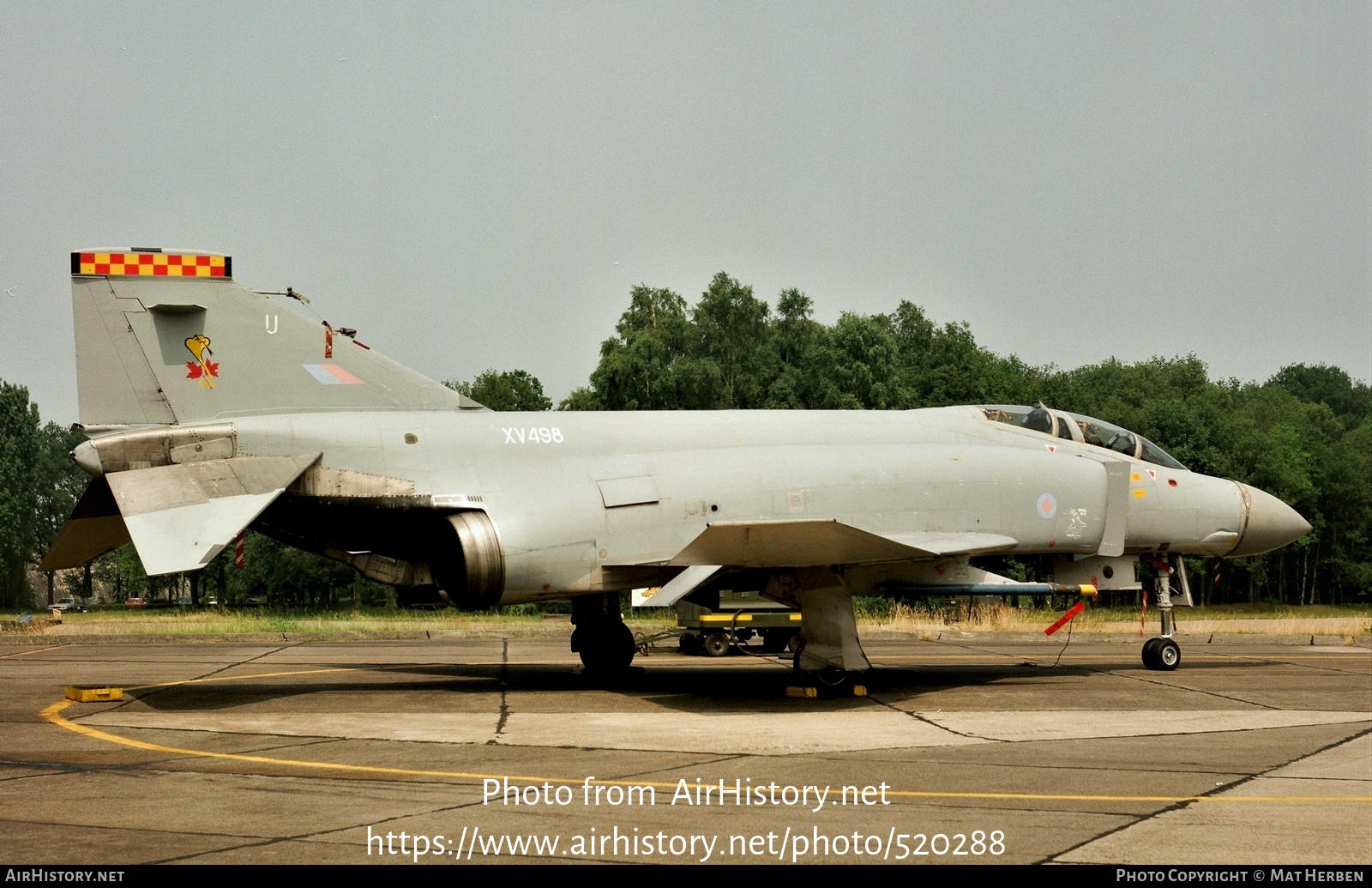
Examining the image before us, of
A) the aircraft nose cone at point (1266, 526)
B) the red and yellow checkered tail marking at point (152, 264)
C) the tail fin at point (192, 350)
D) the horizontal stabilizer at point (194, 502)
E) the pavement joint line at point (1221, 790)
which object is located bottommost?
the pavement joint line at point (1221, 790)

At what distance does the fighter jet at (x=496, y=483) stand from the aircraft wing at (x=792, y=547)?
0.10 ft

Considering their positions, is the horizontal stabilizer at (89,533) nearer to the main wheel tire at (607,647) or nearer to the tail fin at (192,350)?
the tail fin at (192,350)

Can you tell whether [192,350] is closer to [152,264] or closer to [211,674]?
[152,264]

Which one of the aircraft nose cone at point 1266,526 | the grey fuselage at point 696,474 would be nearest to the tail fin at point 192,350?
the grey fuselage at point 696,474

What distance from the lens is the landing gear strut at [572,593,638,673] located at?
14.9 meters

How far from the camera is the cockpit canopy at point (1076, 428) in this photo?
1597cm

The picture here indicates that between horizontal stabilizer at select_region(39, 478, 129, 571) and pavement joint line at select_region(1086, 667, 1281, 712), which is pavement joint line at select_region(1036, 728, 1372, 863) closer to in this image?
pavement joint line at select_region(1086, 667, 1281, 712)

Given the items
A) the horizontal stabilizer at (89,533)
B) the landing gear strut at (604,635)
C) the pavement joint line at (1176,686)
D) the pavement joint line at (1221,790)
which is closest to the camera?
the pavement joint line at (1221,790)

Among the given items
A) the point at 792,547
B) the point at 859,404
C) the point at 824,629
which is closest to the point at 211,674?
the point at 824,629

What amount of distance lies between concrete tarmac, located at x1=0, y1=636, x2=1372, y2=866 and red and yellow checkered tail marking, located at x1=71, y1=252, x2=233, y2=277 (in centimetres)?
477

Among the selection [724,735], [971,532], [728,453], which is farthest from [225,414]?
[971,532]

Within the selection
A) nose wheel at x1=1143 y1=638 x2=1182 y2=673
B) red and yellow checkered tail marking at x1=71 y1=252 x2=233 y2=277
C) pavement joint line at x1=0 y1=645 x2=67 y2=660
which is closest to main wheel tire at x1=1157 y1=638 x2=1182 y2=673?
nose wheel at x1=1143 y1=638 x2=1182 y2=673

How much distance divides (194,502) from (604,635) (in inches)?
208

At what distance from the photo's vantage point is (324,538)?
44.9 feet
